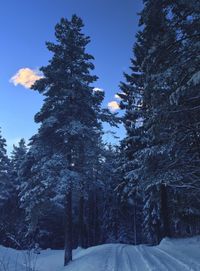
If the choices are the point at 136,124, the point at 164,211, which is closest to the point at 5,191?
the point at 136,124

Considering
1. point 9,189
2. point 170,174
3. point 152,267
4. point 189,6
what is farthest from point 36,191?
point 9,189

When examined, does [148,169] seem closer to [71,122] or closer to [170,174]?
[170,174]

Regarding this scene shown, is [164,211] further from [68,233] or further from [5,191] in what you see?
[5,191]

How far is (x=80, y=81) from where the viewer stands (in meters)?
20.9

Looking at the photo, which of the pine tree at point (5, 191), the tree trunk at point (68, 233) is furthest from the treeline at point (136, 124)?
the pine tree at point (5, 191)

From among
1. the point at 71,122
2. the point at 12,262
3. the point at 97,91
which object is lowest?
the point at 12,262

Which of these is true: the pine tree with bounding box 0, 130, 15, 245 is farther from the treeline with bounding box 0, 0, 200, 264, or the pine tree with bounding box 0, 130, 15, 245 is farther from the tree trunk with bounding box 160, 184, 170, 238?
the tree trunk with bounding box 160, 184, 170, 238

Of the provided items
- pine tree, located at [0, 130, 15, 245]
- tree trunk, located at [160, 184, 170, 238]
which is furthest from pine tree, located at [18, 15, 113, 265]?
pine tree, located at [0, 130, 15, 245]

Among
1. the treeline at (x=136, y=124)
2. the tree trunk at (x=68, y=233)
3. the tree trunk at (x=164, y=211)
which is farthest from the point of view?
the tree trunk at (x=164, y=211)

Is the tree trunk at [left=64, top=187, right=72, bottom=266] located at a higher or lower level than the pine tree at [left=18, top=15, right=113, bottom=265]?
lower

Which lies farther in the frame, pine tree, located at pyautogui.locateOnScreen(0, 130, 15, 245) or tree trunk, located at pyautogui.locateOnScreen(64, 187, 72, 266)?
pine tree, located at pyautogui.locateOnScreen(0, 130, 15, 245)

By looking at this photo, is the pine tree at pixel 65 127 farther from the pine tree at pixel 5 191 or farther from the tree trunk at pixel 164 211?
the pine tree at pixel 5 191

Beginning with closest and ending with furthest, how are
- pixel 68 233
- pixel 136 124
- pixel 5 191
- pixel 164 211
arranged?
1. pixel 68 233
2. pixel 164 211
3. pixel 136 124
4. pixel 5 191

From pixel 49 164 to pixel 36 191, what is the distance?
7.72 feet
